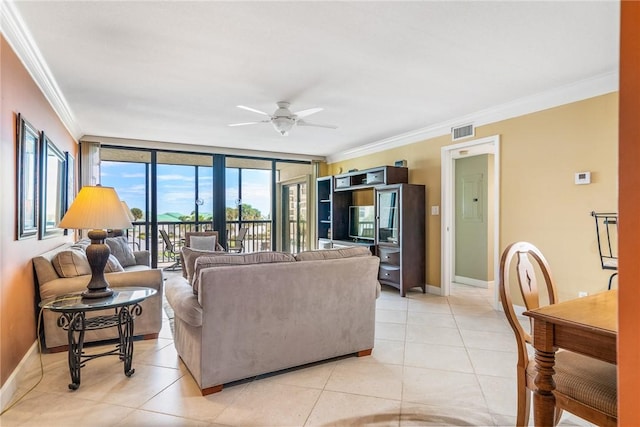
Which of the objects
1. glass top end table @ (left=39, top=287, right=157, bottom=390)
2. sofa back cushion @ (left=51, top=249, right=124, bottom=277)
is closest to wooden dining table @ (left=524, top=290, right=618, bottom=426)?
glass top end table @ (left=39, top=287, right=157, bottom=390)

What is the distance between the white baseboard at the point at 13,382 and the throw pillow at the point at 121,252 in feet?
5.95

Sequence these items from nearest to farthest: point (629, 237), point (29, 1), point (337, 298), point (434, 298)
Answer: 1. point (629, 237)
2. point (29, 1)
3. point (337, 298)
4. point (434, 298)

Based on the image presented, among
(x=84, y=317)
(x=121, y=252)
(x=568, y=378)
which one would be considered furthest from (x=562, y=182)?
(x=121, y=252)

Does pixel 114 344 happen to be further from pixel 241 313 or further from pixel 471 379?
pixel 471 379

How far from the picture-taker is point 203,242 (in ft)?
19.0

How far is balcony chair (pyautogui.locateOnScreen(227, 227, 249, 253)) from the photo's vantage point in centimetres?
693

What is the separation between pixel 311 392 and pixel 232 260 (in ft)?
3.26

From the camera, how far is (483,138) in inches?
170

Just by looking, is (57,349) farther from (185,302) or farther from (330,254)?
(330,254)

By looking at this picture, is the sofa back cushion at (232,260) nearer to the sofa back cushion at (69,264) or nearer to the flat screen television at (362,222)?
the sofa back cushion at (69,264)

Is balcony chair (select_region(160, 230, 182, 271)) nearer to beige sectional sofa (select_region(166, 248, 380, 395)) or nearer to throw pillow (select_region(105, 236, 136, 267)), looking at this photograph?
throw pillow (select_region(105, 236, 136, 267))

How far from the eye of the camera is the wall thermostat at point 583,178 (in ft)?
10.7

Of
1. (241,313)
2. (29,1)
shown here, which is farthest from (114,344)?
(29,1)

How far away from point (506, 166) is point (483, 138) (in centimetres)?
49
